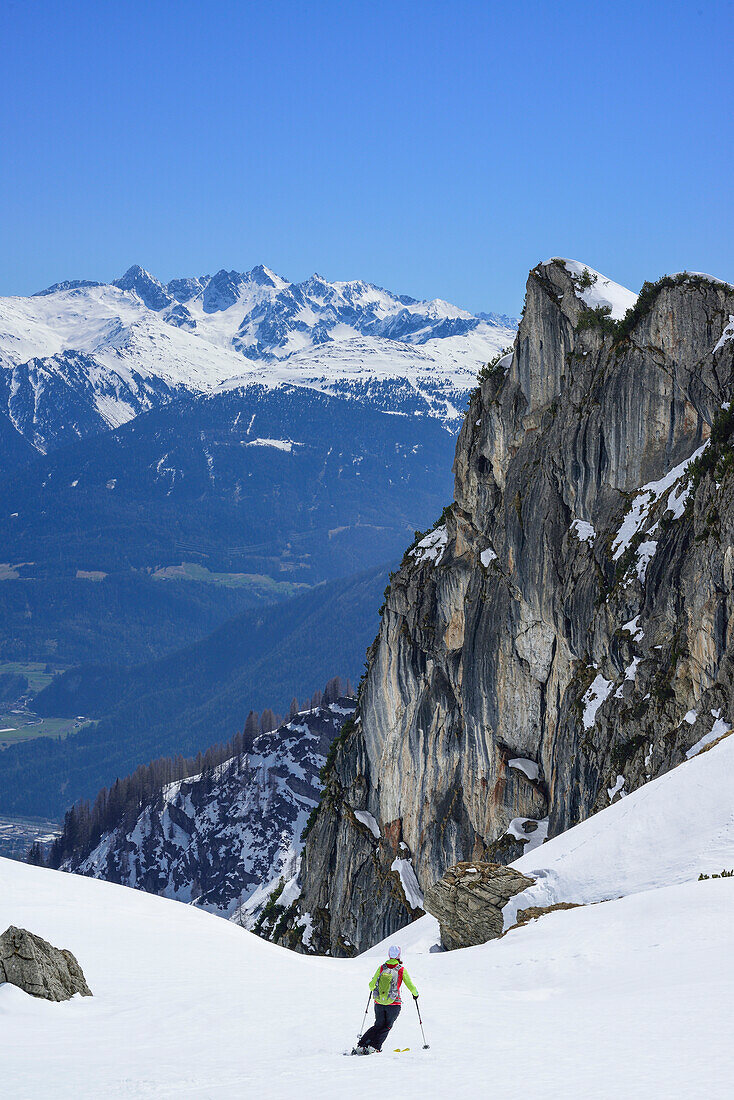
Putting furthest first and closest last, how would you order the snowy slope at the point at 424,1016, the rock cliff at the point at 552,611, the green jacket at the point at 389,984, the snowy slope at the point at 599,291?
the snowy slope at the point at 599,291, the rock cliff at the point at 552,611, the green jacket at the point at 389,984, the snowy slope at the point at 424,1016

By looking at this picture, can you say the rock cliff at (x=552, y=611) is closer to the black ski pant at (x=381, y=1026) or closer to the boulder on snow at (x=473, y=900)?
the boulder on snow at (x=473, y=900)

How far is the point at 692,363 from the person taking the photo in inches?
2082

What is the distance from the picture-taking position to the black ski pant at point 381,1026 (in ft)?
60.7

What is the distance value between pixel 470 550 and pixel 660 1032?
5553cm

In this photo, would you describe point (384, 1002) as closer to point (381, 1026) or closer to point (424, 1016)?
point (381, 1026)

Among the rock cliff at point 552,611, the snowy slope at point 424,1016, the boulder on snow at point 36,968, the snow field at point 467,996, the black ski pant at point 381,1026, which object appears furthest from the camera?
the rock cliff at point 552,611

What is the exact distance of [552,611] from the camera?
197 feet

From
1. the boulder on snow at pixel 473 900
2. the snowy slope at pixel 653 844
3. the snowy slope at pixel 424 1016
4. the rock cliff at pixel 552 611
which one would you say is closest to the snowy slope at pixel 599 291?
the rock cliff at pixel 552 611

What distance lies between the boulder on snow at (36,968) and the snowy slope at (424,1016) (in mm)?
341

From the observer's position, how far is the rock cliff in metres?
47.3

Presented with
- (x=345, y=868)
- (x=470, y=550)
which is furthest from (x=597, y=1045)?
(x=345, y=868)

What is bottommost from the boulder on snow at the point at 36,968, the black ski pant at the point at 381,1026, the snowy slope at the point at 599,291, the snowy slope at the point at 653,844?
the black ski pant at the point at 381,1026

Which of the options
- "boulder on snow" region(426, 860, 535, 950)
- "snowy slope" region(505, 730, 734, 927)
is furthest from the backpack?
"boulder on snow" region(426, 860, 535, 950)

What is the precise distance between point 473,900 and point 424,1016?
12546mm
